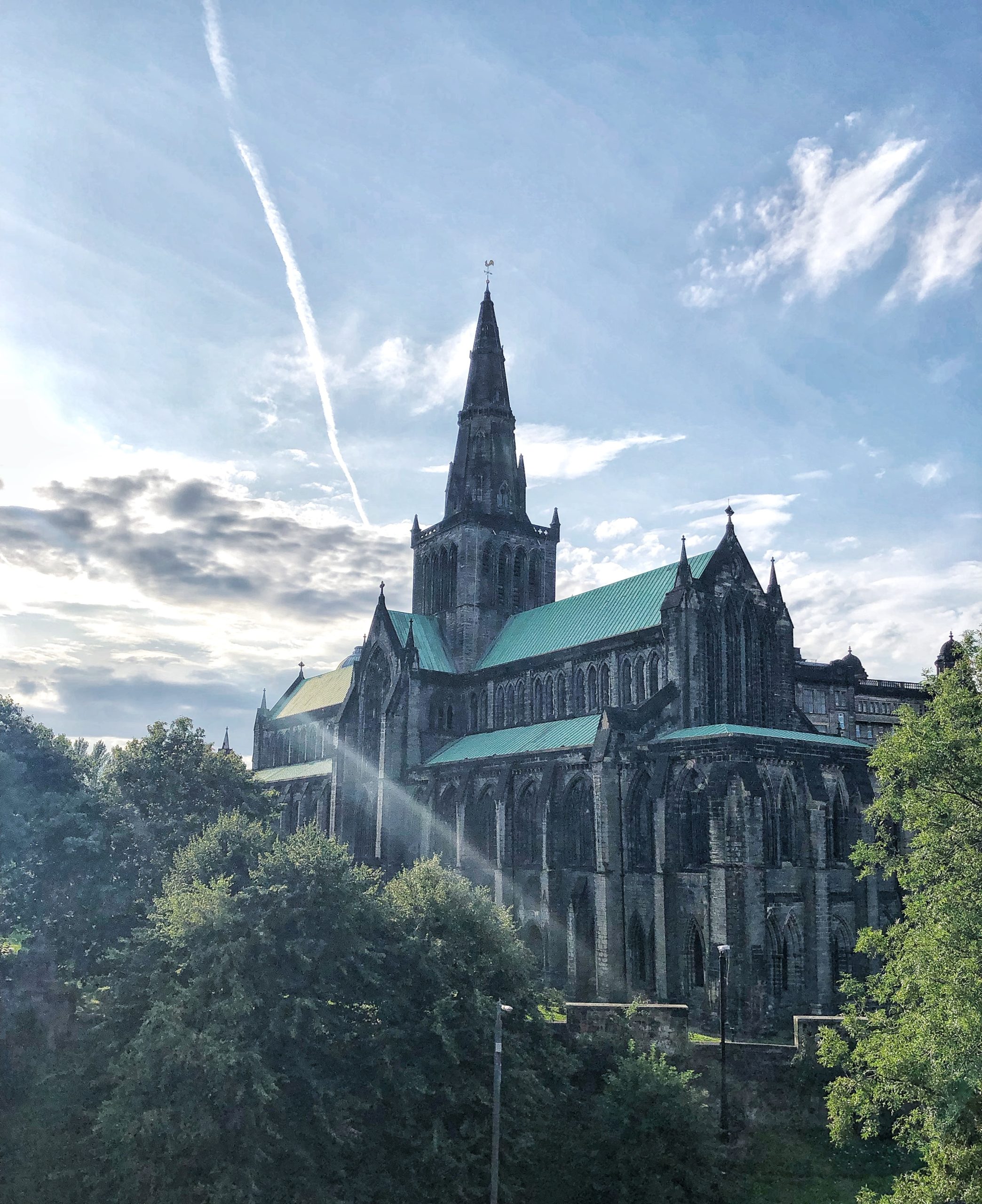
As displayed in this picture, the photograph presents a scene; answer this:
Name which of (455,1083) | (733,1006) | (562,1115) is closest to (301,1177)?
(455,1083)

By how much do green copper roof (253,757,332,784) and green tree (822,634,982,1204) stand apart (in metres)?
58.6

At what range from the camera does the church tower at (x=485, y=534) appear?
76938mm

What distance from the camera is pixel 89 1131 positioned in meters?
35.3

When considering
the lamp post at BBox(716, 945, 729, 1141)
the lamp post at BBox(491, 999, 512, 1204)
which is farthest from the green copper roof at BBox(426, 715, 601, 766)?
the lamp post at BBox(491, 999, 512, 1204)

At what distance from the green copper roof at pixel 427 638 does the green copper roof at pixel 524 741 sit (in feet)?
19.2

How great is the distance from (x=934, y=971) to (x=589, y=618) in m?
41.0

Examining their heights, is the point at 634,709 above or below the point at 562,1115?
above

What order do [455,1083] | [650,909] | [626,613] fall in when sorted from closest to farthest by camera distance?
[455,1083], [650,909], [626,613]

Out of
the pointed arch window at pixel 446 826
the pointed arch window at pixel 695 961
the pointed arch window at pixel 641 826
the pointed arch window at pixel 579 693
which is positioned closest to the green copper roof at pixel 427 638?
the pointed arch window at pixel 446 826

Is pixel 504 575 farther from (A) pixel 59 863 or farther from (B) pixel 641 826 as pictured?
(A) pixel 59 863

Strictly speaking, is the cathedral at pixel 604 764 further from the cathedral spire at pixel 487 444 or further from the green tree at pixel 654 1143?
the green tree at pixel 654 1143

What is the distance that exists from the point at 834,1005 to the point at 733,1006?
5.96 metres

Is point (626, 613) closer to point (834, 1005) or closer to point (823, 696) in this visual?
point (834, 1005)

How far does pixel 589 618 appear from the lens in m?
65.9
